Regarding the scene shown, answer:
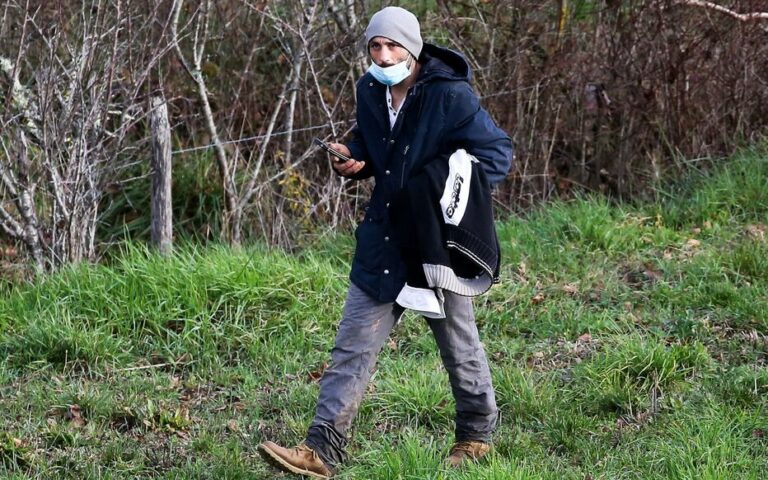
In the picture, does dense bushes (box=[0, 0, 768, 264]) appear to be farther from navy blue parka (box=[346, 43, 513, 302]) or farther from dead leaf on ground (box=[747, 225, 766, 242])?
navy blue parka (box=[346, 43, 513, 302])

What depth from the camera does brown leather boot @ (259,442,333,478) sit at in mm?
4512

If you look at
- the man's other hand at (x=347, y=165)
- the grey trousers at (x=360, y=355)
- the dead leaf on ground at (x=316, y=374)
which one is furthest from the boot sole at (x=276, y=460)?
the dead leaf on ground at (x=316, y=374)

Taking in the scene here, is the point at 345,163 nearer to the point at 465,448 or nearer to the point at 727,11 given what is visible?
the point at 465,448

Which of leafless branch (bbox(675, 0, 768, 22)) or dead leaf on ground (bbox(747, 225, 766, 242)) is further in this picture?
leafless branch (bbox(675, 0, 768, 22))

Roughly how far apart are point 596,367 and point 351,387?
1.67 meters

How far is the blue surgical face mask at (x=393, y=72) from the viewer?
4.50m

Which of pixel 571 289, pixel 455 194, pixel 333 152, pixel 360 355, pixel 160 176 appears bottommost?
pixel 571 289

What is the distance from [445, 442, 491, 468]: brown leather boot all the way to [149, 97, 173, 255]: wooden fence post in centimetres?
329

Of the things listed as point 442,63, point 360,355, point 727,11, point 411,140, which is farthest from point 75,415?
point 727,11

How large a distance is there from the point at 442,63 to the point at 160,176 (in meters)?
3.51

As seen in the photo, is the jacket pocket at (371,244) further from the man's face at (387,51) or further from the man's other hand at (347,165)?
the man's face at (387,51)

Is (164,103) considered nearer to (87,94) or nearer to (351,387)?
(87,94)

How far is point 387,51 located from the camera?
448 centimetres

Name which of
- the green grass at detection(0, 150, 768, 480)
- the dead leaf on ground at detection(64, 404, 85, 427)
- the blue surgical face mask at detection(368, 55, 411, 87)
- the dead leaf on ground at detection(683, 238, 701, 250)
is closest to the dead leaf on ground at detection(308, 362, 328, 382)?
the green grass at detection(0, 150, 768, 480)
